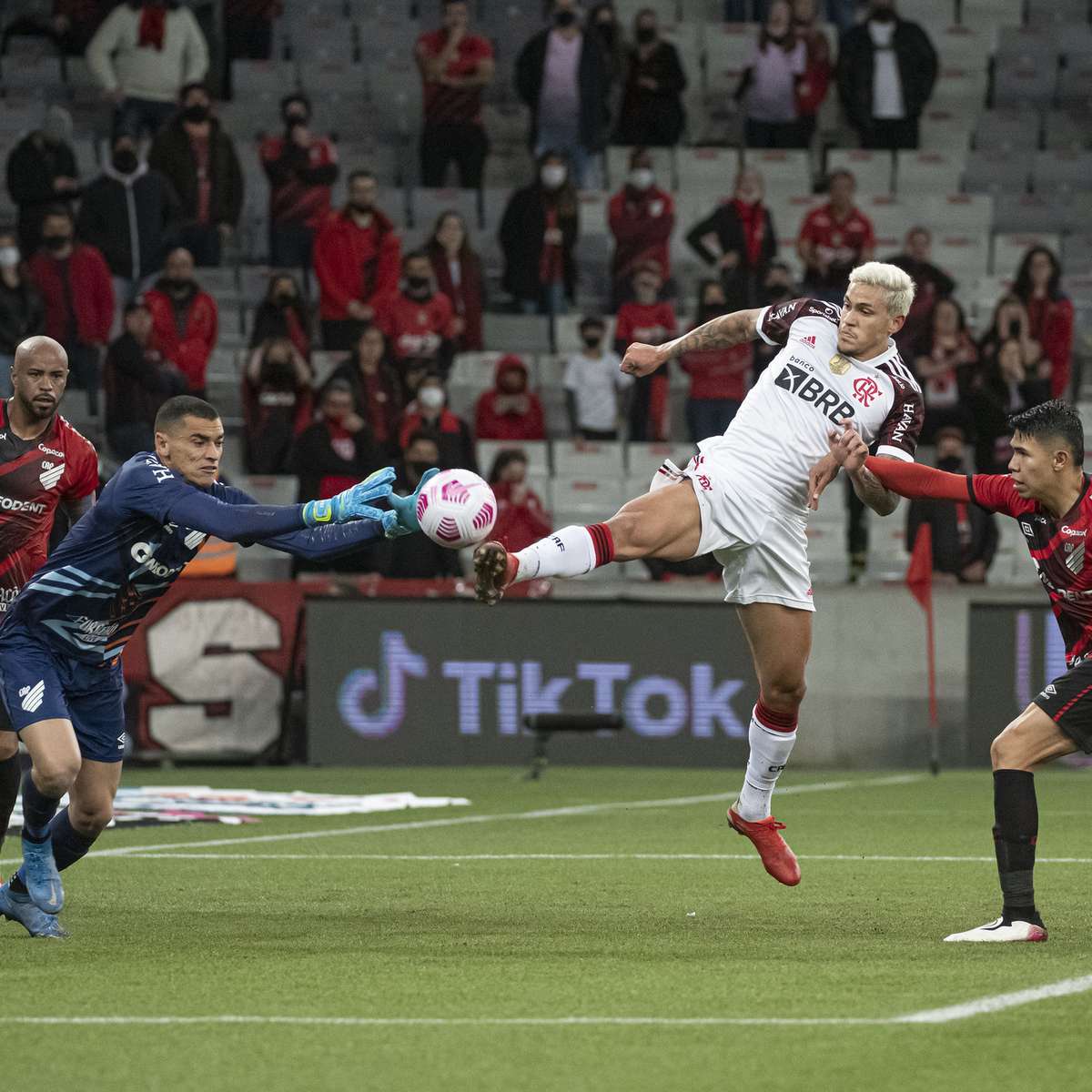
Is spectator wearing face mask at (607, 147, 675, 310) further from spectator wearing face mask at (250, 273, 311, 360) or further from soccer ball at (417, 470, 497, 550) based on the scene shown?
soccer ball at (417, 470, 497, 550)

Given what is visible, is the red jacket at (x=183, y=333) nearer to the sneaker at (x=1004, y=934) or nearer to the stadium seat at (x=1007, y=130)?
the stadium seat at (x=1007, y=130)

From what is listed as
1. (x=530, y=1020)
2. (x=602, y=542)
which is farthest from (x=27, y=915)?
(x=530, y=1020)

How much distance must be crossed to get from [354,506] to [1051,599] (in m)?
2.55

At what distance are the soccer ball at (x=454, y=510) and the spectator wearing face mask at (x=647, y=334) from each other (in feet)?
37.3

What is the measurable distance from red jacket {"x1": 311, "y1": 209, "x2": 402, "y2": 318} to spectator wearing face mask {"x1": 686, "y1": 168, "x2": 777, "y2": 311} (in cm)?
292

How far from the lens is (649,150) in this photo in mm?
22812

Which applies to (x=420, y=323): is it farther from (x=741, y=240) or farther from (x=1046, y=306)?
(x=1046, y=306)

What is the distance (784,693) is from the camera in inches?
360

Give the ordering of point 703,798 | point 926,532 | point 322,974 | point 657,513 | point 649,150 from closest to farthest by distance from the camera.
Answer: point 322,974 → point 657,513 → point 703,798 → point 926,532 → point 649,150

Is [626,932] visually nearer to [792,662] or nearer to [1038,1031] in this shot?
[792,662]

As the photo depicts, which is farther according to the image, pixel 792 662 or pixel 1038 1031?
pixel 792 662

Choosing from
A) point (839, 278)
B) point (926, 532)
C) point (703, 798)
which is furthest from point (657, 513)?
point (839, 278)

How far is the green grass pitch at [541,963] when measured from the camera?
17.8 ft

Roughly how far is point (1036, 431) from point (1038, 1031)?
2.55 m
